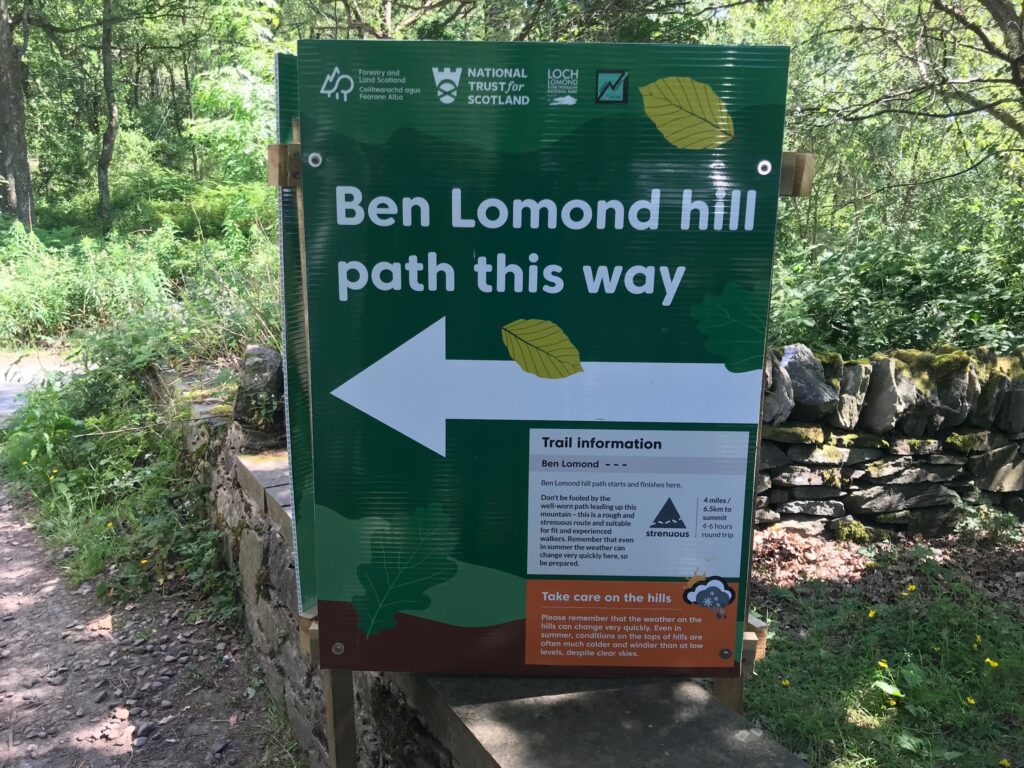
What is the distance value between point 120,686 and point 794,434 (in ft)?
12.8

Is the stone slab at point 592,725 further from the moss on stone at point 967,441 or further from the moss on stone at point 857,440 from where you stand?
the moss on stone at point 967,441

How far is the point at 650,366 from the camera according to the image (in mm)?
1635

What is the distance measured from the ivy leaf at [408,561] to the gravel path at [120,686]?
1906 mm

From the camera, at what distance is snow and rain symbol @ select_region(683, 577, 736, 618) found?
5.59ft

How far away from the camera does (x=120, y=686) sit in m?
3.65

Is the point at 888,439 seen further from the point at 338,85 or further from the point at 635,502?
the point at 338,85

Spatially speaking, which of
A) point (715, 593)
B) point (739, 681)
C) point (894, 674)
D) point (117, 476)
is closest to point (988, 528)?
point (894, 674)

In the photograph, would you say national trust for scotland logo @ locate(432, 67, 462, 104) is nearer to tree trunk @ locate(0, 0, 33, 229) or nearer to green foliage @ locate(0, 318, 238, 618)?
green foliage @ locate(0, 318, 238, 618)

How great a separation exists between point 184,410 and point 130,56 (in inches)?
1107

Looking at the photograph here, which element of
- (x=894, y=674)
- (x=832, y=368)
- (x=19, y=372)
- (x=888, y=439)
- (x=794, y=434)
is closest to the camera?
(x=894, y=674)

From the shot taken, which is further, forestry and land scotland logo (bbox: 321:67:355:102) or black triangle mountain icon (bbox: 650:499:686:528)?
black triangle mountain icon (bbox: 650:499:686:528)

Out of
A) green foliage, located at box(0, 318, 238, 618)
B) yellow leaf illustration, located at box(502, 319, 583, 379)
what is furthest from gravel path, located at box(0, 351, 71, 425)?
yellow leaf illustration, located at box(502, 319, 583, 379)

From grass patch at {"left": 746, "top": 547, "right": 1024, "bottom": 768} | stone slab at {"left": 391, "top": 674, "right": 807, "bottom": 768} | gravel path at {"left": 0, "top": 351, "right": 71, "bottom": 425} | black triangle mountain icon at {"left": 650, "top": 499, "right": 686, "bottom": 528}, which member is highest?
black triangle mountain icon at {"left": 650, "top": 499, "right": 686, "bottom": 528}

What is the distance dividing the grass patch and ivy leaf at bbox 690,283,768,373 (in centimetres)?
202
